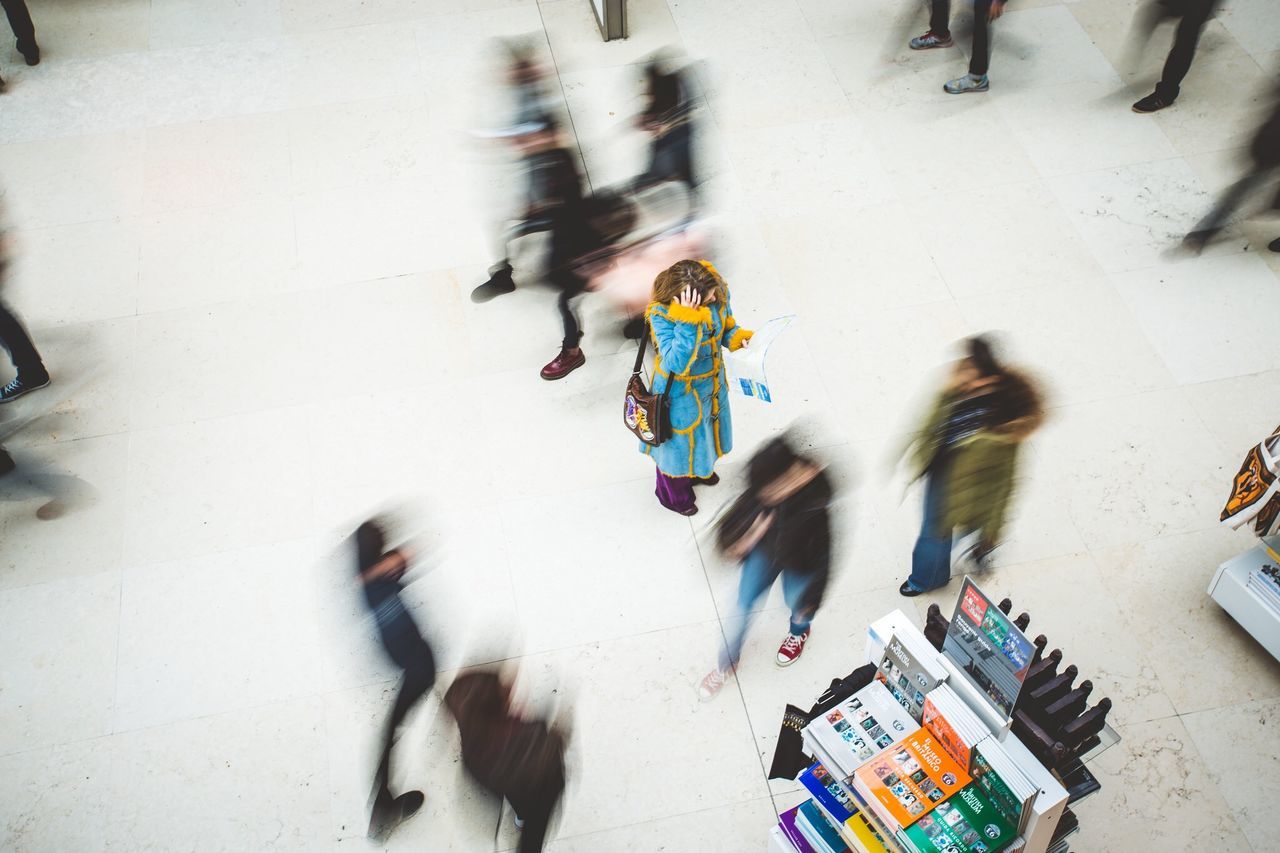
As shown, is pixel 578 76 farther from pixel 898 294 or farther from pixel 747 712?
pixel 747 712

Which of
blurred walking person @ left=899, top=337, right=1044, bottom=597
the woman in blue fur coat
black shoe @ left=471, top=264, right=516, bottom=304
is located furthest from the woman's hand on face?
black shoe @ left=471, top=264, right=516, bottom=304

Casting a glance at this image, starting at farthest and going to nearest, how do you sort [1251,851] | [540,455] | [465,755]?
[540,455] → [465,755] → [1251,851]

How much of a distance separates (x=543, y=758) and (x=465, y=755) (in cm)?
34

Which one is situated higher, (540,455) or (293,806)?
(540,455)

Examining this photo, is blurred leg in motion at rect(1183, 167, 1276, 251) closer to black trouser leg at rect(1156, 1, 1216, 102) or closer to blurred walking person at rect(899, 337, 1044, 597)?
black trouser leg at rect(1156, 1, 1216, 102)

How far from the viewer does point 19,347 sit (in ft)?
19.1

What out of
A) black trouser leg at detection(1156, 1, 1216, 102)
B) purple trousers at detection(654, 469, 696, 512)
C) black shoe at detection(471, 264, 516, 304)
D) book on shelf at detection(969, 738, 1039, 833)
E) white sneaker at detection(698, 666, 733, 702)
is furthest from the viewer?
black trouser leg at detection(1156, 1, 1216, 102)

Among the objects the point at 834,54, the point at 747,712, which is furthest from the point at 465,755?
the point at 834,54

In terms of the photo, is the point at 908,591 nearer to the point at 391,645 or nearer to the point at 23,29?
the point at 391,645

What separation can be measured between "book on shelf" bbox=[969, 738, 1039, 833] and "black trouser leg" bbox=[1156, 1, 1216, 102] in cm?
551

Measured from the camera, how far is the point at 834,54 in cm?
775

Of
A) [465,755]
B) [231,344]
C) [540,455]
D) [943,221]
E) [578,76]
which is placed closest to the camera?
[465,755]

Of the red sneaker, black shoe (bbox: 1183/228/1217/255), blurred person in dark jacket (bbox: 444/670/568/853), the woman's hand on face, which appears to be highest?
the woman's hand on face

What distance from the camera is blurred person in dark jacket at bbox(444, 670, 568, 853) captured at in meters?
4.46
